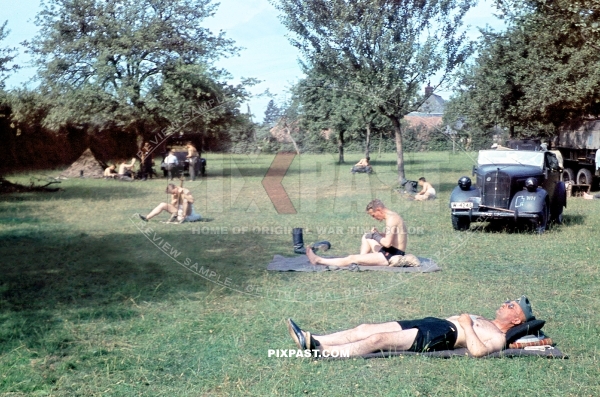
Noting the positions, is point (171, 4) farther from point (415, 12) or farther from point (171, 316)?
point (171, 316)

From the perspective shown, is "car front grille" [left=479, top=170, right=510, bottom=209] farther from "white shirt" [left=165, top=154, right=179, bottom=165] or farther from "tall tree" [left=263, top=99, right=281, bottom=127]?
"white shirt" [left=165, top=154, right=179, bottom=165]

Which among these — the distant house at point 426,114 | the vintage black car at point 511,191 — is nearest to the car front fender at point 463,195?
Result: the vintage black car at point 511,191

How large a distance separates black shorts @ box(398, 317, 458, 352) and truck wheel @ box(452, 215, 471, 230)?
702 cm

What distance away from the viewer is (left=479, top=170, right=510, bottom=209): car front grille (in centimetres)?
1245

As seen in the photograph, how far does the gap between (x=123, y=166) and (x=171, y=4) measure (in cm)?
482

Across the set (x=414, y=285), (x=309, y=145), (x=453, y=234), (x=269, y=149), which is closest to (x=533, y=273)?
(x=414, y=285)

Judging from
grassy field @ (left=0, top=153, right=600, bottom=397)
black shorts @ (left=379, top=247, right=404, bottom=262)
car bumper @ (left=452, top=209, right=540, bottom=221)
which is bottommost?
grassy field @ (left=0, top=153, right=600, bottom=397)

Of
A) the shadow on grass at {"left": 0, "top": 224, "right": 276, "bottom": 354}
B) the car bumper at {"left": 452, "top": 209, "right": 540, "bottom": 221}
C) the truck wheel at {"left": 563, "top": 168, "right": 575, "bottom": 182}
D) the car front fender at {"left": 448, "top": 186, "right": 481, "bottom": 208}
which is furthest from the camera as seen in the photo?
the truck wheel at {"left": 563, "top": 168, "right": 575, "bottom": 182}

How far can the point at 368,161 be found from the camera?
59.3 ft

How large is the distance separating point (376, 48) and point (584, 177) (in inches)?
324

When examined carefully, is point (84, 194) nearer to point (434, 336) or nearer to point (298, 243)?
point (298, 243)

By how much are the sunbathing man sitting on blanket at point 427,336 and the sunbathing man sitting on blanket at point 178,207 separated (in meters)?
7.72
